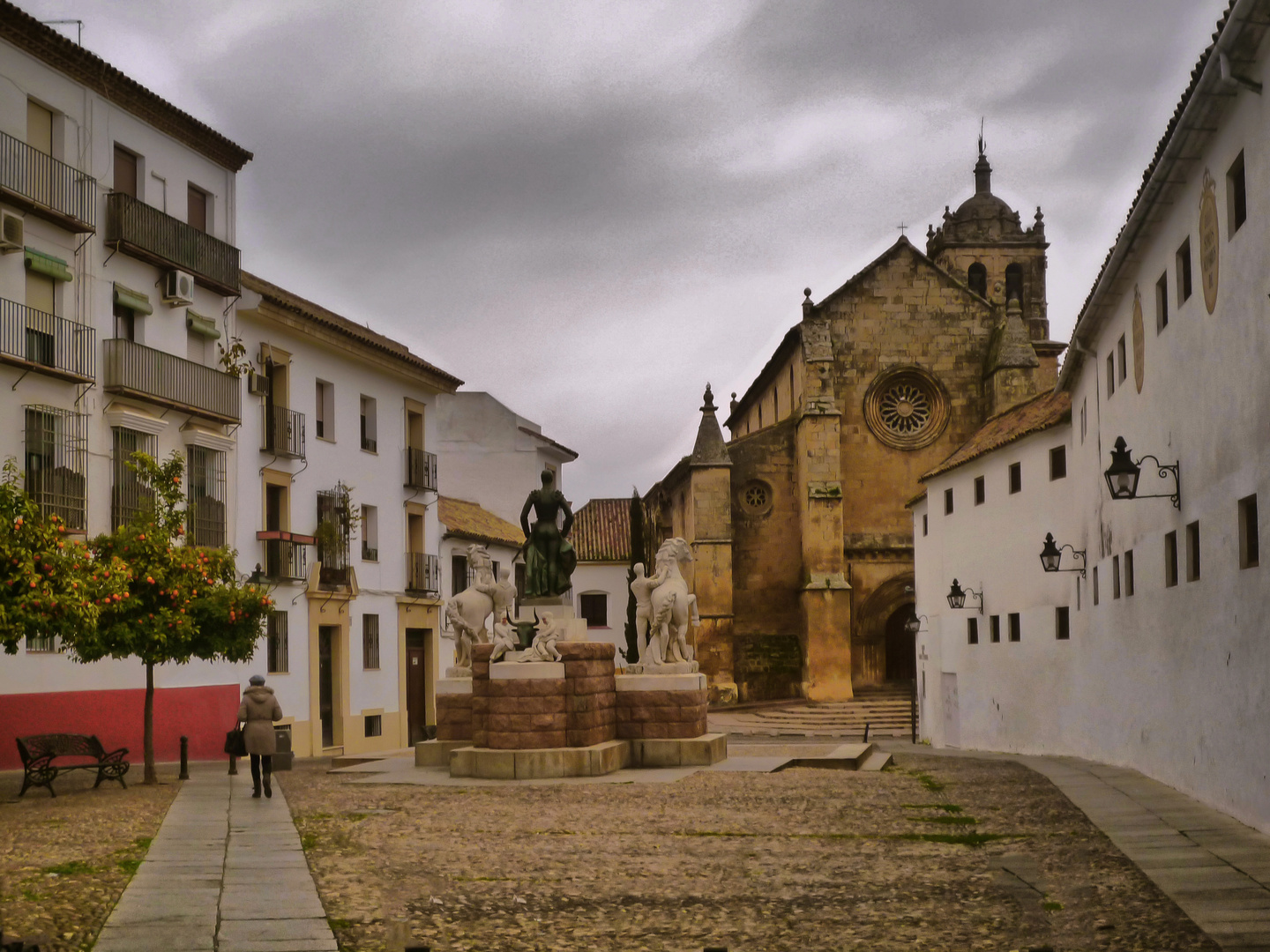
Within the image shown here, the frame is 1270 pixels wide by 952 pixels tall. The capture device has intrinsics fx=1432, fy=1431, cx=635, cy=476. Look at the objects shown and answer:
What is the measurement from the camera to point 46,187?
23203mm

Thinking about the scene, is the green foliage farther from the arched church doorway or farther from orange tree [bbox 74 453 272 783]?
the arched church doorway

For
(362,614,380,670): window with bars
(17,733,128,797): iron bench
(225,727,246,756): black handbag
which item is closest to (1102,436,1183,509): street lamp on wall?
(225,727,246,756): black handbag

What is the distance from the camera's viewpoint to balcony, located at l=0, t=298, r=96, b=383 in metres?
22.2

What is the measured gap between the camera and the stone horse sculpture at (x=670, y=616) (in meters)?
19.6

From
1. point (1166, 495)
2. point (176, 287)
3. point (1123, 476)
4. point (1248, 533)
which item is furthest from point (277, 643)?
point (1248, 533)

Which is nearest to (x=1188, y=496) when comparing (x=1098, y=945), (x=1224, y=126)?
(x=1224, y=126)

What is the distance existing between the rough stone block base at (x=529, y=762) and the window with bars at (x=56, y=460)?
8.44m

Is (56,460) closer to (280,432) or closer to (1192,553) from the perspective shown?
(280,432)

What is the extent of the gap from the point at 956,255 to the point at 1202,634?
43094 mm

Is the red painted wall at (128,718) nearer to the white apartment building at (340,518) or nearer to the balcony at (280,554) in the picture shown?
the white apartment building at (340,518)

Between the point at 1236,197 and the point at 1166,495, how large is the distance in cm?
422

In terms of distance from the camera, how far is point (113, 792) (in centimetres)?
1731

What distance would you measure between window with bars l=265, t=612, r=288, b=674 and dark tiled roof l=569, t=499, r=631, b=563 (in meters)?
31.4

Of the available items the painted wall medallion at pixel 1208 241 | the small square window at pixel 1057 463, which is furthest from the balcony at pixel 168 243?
the painted wall medallion at pixel 1208 241
